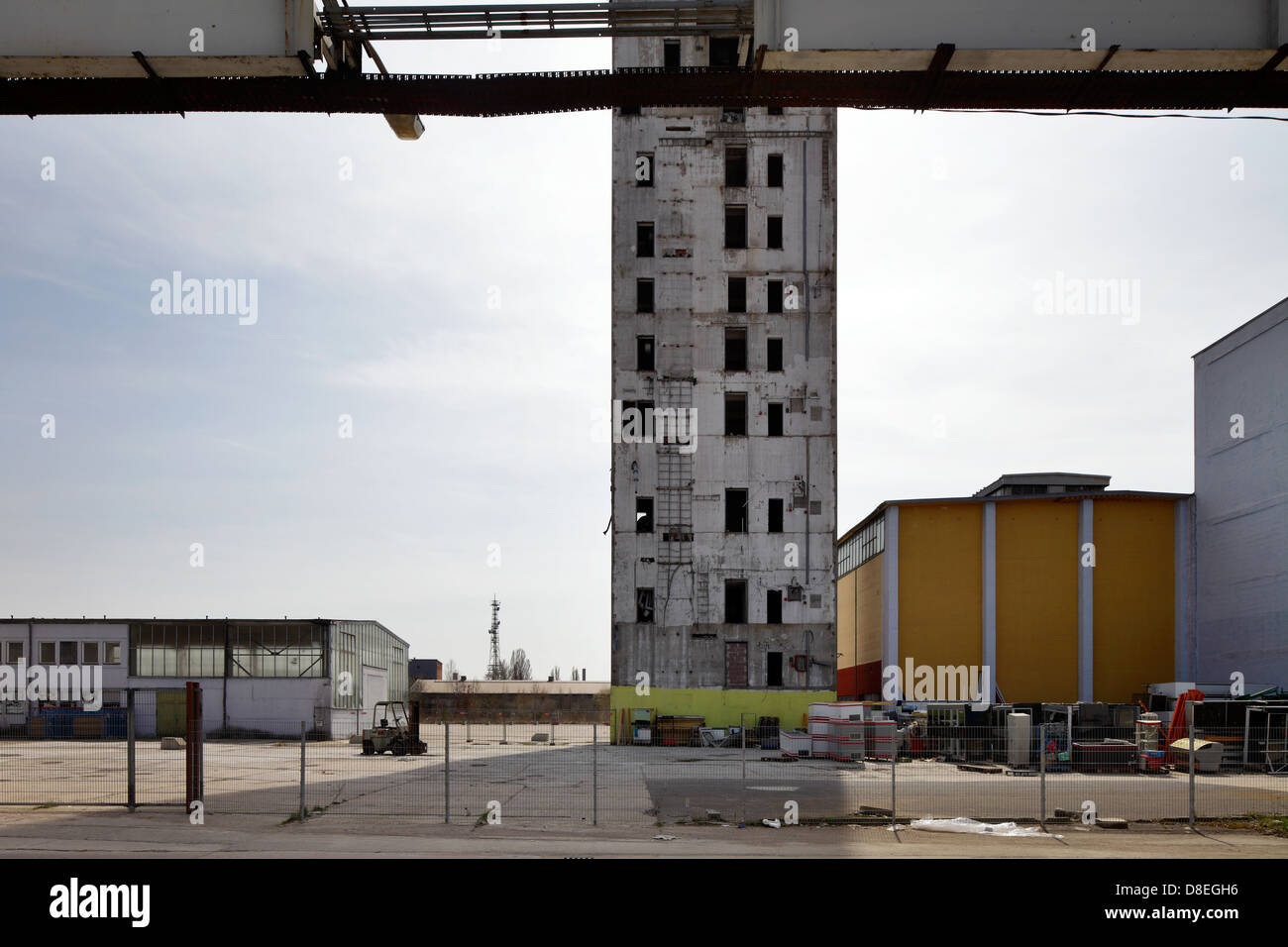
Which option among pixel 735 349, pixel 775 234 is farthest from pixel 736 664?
pixel 775 234

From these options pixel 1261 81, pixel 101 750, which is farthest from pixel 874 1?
pixel 101 750

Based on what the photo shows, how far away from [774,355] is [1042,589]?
51.9 feet

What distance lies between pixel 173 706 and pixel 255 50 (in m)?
45.6

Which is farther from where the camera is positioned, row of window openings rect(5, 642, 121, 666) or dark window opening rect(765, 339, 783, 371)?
row of window openings rect(5, 642, 121, 666)

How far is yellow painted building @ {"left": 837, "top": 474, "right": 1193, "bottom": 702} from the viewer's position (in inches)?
1778

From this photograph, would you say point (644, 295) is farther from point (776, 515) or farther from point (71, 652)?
point (71, 652)

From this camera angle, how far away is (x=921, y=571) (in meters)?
46.9

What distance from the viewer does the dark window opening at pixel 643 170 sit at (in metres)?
48.1

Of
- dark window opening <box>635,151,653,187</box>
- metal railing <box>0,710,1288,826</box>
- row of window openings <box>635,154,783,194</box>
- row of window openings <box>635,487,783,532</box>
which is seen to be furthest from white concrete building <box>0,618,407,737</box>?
row of window openings <box>635,154,783,194</box>

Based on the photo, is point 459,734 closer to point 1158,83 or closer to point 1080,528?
point 1080,528

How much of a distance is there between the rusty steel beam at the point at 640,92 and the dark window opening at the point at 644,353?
113ft

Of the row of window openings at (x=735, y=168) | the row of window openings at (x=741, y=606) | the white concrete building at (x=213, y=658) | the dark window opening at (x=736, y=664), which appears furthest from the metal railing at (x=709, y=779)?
the row of window openings at (x=735, y=168)

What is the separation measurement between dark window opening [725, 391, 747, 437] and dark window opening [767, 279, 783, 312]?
14.5ft

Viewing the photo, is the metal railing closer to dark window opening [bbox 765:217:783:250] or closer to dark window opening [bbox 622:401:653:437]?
dark window opening [bbox 622:401:653:437]
